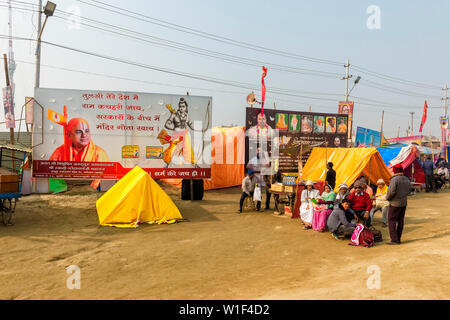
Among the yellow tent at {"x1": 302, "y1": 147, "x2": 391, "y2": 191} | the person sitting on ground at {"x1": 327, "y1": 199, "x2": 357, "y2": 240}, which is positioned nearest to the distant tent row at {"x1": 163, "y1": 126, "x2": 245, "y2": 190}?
the yellow tent at {"x1": 302, "y1": 147, "x2": 391, "y2": 191}

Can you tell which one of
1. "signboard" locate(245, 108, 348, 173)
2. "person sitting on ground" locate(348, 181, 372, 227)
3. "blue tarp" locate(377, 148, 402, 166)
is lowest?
"person sitting on ground" locate(348, 181, 372, 227)

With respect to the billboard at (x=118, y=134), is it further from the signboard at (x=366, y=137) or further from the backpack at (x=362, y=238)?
the signboard at (x=366, y=137)

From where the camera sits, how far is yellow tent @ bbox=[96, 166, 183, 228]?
29.0 ft

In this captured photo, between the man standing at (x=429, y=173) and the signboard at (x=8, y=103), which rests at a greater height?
the signboard at (x=8, y=103)

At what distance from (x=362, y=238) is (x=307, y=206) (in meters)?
2.27

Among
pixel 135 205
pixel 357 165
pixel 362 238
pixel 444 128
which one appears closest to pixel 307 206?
pixel 362 238

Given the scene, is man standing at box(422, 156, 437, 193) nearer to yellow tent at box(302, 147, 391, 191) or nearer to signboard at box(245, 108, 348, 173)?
signboard at box(245, 108, 348, 173)

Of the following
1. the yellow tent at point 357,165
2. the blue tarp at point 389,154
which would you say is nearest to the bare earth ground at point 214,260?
the yellow tent at point 357,165

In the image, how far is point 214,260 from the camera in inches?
232

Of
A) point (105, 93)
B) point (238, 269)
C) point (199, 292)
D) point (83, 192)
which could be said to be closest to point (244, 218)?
point (238, 269)

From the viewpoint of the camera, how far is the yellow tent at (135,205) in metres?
8.85

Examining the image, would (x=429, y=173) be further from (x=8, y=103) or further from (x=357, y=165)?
(x=8, y=103)

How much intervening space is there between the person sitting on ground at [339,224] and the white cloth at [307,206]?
3.40 ft

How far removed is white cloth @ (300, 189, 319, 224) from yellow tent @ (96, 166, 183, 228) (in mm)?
3694
